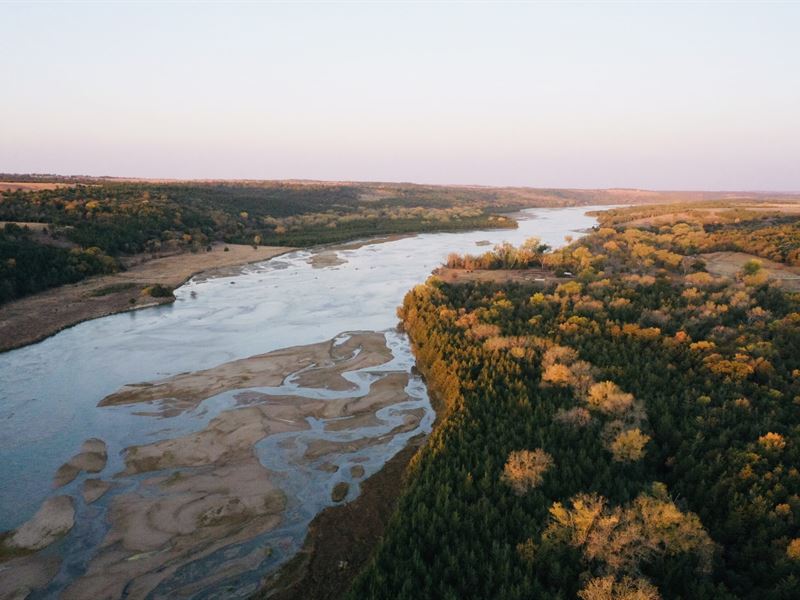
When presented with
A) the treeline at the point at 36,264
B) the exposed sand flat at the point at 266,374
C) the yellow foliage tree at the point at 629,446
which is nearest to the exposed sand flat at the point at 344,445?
the exposed sand flat at the point at 266,374

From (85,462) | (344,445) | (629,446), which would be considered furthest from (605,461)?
(85,462)

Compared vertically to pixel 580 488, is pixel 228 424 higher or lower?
lower

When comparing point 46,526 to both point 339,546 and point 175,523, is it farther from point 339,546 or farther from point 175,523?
point 339,546

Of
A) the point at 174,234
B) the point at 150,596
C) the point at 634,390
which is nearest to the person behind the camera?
the point at 150,596

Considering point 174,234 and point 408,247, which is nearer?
point 174,234

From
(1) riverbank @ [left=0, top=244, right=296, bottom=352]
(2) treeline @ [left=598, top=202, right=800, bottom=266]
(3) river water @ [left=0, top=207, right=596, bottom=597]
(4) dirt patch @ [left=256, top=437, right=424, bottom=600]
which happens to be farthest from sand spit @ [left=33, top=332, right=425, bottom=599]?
(2) treeline @ [left=598, top=202, right=800, bottom=266]

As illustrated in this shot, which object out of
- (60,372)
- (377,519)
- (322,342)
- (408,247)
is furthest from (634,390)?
(408,247)

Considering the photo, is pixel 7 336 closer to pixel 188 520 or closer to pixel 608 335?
pixel 188 520
